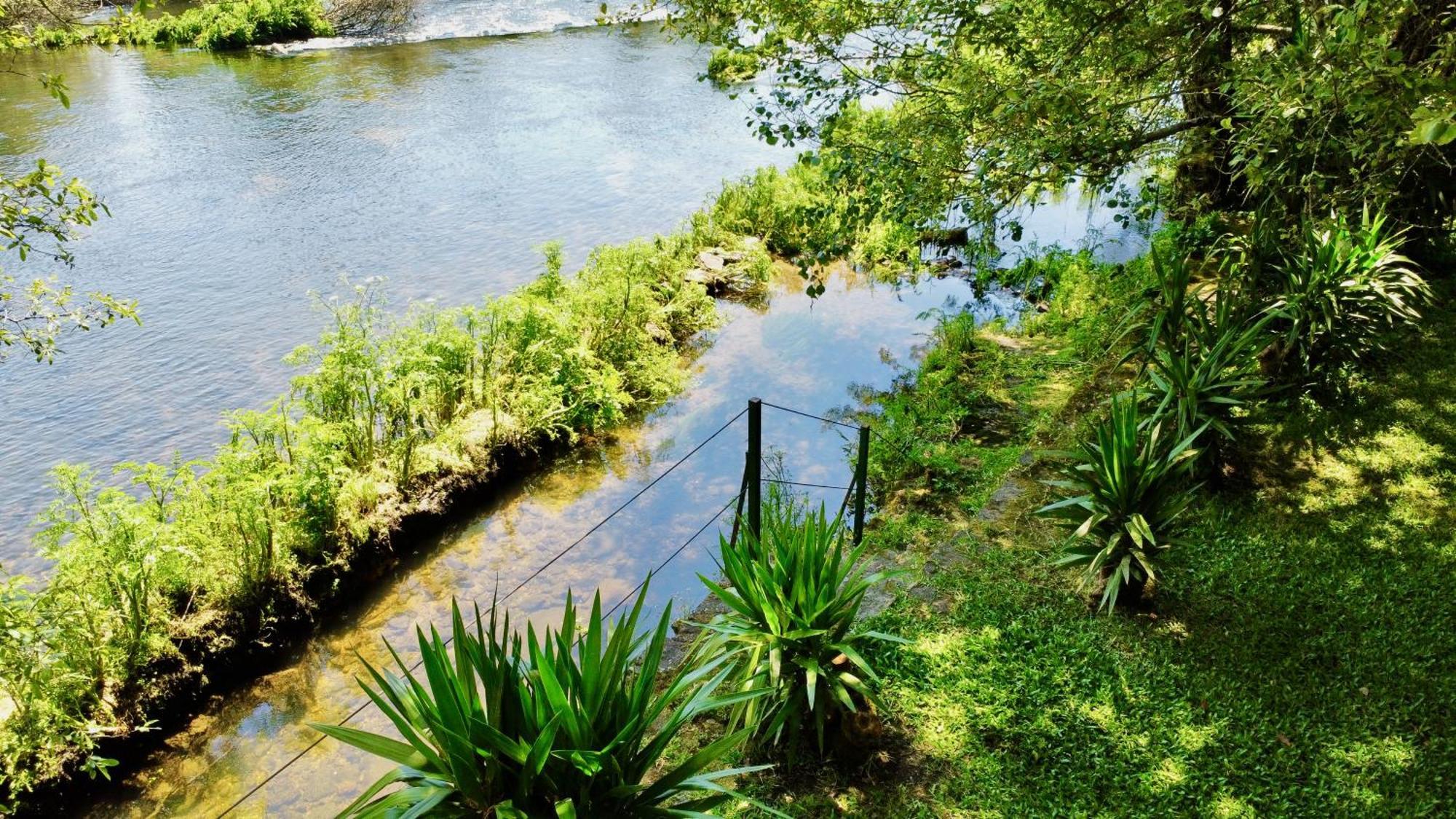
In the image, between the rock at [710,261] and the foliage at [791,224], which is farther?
the foliage at [791,224]

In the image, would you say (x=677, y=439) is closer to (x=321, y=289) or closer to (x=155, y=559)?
(x=155, y=559)

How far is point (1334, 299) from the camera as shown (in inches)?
232

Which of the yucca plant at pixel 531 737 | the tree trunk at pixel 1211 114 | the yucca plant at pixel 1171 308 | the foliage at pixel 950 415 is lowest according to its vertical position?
the foliage at pixel 950 415

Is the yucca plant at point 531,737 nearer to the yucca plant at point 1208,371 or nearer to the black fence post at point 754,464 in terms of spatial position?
the black fence post at point 754,464

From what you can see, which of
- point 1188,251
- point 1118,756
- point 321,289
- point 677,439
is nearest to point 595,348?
point 677,439

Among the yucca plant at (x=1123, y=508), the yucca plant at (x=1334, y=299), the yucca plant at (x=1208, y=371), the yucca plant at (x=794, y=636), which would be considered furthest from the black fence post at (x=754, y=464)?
the yucca plant at (x=1334, y=299)

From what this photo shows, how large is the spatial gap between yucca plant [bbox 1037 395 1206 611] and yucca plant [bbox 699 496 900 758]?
4.86 feet

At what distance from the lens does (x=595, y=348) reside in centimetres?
841

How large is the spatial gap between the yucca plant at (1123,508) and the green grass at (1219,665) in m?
0.24

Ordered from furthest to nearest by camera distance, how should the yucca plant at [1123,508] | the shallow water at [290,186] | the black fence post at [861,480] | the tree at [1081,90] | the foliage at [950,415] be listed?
the shallow water at [290,186], the foliage at [950,415], the black fence post at [861,480], the tree at [1081,90], the yucca plant at [1123,508]

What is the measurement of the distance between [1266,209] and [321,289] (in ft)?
31.6

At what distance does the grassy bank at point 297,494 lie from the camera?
457 cm

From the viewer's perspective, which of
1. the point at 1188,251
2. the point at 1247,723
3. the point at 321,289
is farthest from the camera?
the point at 321,289

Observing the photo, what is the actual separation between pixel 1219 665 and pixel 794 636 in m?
2.22
